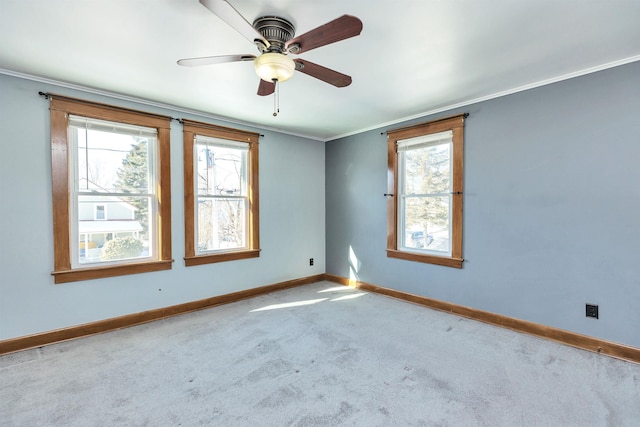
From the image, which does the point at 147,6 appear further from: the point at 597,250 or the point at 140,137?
the point at 597,250

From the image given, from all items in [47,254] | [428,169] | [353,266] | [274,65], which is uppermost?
[274,65]

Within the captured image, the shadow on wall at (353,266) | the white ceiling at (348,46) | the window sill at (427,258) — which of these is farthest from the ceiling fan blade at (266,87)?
the shadow on wall at (353,266)

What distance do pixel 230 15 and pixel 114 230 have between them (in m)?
2.72

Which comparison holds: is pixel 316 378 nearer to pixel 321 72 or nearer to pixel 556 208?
pixel 321 72

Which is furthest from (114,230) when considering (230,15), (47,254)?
(230,15)

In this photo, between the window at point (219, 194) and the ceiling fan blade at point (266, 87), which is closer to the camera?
the ceiling fan blade at point (266, 87)

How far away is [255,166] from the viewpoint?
4.19 metres

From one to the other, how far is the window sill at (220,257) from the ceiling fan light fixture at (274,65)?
259 cm

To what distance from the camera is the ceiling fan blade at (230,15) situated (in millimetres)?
1336

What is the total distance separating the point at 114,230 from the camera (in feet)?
10.3

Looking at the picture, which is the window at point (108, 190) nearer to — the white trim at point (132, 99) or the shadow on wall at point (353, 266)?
the white trim at point (132, 99)

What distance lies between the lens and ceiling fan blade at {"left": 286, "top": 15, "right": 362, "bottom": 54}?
1.44 metres

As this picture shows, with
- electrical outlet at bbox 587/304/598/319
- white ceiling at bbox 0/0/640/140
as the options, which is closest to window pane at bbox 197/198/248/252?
white ceiling at bbox 0/0/640/140

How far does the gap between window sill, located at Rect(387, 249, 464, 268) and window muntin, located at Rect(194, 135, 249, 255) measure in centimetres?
211
